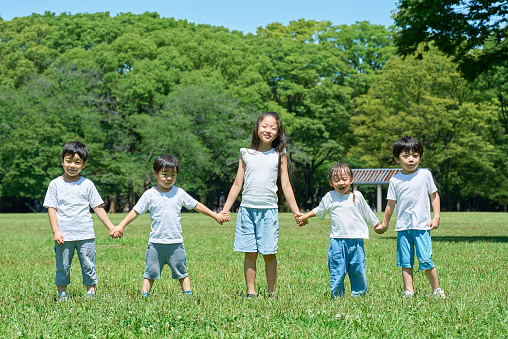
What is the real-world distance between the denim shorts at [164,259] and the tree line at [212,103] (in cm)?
3535

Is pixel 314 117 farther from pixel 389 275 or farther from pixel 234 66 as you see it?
pixel 389 275

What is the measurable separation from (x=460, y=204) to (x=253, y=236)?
60737 millimetres

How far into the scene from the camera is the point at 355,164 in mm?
55438

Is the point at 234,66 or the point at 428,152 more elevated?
the point at 234,66

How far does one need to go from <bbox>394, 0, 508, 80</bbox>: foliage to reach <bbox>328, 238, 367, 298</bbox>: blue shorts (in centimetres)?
1280

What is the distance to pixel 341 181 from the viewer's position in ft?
21.3

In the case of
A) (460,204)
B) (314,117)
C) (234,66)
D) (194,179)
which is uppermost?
(234,66)

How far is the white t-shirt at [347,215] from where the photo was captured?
6.40m

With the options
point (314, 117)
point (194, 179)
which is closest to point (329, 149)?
point (314, 117)

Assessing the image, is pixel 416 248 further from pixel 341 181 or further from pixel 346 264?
pixel 341 181

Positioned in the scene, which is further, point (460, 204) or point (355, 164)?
point (460, 204)

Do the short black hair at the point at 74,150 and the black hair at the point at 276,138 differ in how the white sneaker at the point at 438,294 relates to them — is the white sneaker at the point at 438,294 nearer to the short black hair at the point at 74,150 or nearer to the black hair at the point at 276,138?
the black hair at the point at 276,138

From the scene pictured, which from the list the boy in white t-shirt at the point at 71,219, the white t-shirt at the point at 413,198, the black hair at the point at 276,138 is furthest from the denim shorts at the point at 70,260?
the white t-shirt at the point at 413,198

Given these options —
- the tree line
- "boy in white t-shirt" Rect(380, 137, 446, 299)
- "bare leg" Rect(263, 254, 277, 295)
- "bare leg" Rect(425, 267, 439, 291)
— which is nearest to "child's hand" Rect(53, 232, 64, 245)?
"bare leg" Rect(263, 254, 277, 295)
